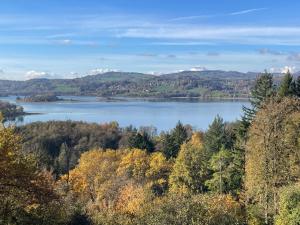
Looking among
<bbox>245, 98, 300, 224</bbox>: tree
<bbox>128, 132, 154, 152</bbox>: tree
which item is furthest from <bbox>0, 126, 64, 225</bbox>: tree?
<bbox>128, 132, 154, 152</bbox>: tree

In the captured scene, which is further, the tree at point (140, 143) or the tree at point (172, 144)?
the tree at point (140, 143)

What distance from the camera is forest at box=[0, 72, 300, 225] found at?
54.1ft

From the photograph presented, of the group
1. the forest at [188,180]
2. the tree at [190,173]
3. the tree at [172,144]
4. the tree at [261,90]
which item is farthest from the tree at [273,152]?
the tree at [172,144]

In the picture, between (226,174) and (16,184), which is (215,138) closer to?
(226,174)

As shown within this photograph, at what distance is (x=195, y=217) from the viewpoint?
17.3m

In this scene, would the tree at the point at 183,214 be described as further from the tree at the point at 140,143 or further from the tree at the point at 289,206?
the tree at the point at 140,143

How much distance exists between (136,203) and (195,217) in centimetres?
1512

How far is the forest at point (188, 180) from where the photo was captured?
1650cm

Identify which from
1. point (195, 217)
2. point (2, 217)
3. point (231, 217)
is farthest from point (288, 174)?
point (2, 217)

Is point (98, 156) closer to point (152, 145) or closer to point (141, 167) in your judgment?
point (141, 167)

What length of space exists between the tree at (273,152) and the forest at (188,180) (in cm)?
6

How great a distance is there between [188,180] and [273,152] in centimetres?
1978

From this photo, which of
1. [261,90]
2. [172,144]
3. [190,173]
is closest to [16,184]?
[261,90]

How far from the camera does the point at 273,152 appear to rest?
26656 mm
